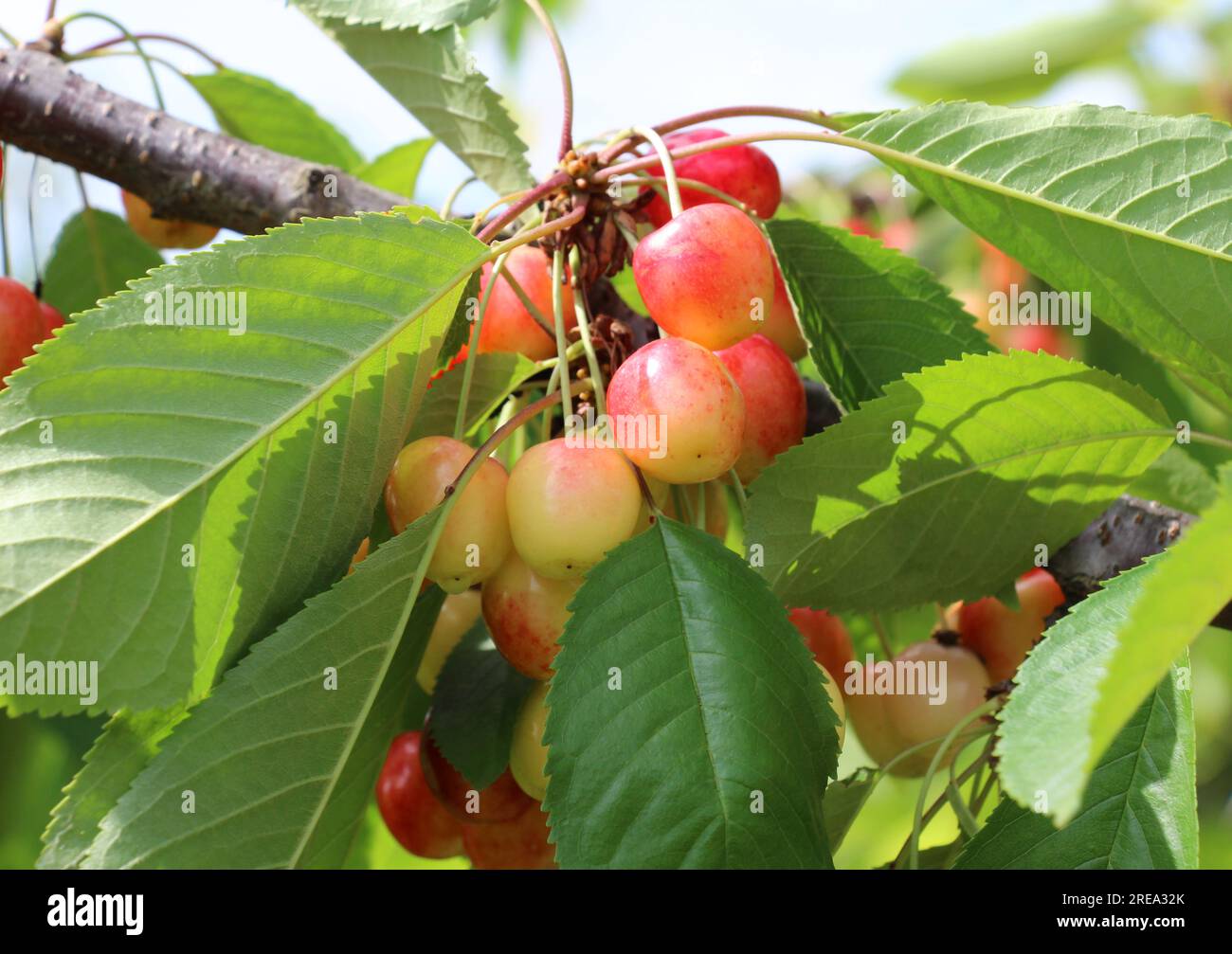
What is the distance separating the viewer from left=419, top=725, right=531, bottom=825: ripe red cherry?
1075 millimetres

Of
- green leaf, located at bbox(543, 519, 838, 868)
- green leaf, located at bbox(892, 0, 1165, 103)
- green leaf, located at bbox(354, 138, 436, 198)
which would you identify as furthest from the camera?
green leaf, located at bbox(892, 0, 1165, 103)

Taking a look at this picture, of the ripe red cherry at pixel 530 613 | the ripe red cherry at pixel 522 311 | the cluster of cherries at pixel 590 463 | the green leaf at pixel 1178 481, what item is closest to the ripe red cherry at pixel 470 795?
the cluster of cherries at pixel 590 463

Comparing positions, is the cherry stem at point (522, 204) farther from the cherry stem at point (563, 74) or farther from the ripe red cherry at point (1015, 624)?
the ripe red cherry at point (1015, 624)

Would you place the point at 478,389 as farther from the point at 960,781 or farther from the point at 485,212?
the point at 960,781

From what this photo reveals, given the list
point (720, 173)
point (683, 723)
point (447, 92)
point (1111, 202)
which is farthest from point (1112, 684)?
point (447, 92)

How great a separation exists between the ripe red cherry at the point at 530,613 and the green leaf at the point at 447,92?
52 cm

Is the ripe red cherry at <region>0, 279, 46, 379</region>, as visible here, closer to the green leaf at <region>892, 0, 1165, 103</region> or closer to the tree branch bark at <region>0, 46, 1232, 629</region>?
the tree branch bark at <region>0, 46, 1232, 629</region>

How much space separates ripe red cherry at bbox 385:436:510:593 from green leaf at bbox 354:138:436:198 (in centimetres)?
84

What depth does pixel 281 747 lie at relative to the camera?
85 cm

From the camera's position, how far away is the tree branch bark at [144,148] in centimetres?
141

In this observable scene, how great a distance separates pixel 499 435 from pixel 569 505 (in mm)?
138

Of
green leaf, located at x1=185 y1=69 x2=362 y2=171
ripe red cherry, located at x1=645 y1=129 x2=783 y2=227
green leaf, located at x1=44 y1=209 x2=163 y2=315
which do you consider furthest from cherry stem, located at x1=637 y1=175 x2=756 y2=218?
green leaf, located at x1=44 y1=209 x2=163 y2=315
